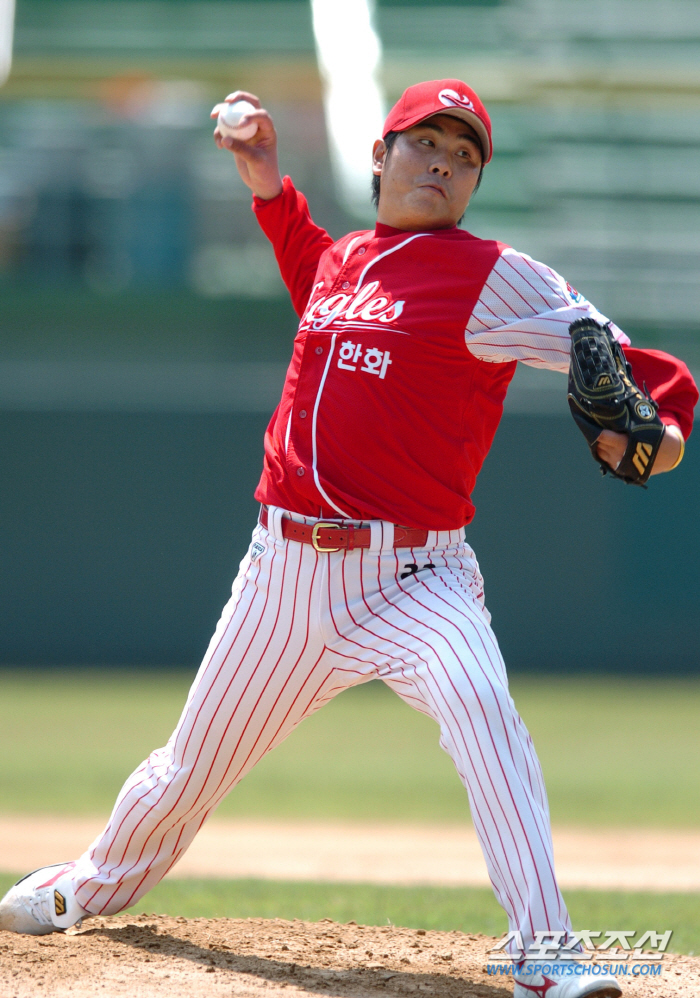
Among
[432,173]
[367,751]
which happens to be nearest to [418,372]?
[432,173]

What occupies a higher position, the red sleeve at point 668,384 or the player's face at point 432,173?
the player's face at point 432,173

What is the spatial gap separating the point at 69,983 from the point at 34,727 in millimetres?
5205

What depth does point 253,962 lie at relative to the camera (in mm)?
2738

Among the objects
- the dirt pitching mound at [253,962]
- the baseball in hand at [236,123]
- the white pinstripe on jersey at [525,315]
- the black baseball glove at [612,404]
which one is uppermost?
the baseball in hand at [236,123]

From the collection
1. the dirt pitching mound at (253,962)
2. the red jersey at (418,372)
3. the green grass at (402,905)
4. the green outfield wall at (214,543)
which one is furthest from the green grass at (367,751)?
the red jersey at (418,372)

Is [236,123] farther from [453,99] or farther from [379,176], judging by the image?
[453,99]

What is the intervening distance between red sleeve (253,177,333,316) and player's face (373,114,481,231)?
35 centimetres

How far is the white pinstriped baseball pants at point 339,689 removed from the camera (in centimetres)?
235

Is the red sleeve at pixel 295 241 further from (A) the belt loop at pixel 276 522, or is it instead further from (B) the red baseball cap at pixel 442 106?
(A) the belt loop at pixel 276 522

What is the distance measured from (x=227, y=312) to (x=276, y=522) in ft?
23.5

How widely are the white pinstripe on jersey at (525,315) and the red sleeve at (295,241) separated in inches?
23.9

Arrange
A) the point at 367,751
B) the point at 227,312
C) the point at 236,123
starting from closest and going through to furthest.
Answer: the point at 236,123 → the point at 367,751 → the point at 227,312

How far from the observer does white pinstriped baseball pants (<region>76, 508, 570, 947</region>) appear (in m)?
2.35

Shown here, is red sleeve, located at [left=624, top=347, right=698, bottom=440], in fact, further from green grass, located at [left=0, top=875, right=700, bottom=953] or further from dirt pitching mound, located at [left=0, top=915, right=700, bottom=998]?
green grass, located at [left=0, top=875, right=700, bottom=953]
